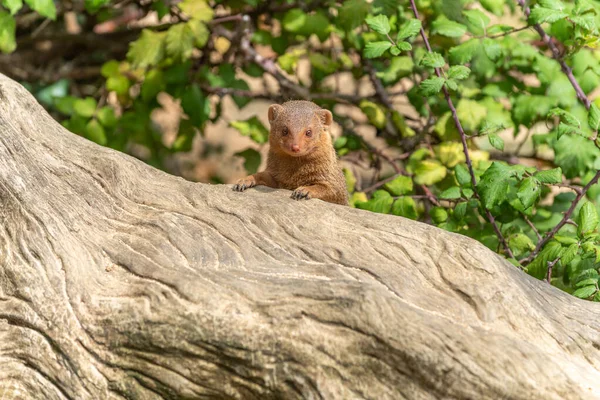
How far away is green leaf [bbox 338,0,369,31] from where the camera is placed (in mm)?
4645

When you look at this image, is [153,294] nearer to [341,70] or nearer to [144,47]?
[144,47]

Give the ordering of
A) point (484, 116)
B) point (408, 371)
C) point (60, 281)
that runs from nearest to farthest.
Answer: point (408, 371)
point (60, 281)
point (484, 116)

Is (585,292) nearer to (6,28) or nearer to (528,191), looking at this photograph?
(528,191)

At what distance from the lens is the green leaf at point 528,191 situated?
3.46 meters

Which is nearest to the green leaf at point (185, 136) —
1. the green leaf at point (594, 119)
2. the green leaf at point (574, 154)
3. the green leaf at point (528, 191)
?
the green leaf at point (574, 154)

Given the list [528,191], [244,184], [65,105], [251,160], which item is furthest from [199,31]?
[528,191]

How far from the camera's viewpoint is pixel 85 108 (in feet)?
17.3

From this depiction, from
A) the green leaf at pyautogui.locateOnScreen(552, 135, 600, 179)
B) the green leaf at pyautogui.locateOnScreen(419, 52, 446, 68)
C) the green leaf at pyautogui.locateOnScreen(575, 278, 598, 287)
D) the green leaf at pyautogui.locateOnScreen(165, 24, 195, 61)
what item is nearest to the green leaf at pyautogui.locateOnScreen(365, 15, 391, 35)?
the green leaf at pyautogui.locateOnScreen(419, 52, 446, 68)

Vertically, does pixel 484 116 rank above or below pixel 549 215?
above

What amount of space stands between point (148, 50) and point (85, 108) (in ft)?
2.30

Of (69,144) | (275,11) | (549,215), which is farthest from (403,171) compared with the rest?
(69,144)

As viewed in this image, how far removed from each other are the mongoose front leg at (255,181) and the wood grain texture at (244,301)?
172 mm

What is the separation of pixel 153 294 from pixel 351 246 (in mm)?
903

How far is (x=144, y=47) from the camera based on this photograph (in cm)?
505
